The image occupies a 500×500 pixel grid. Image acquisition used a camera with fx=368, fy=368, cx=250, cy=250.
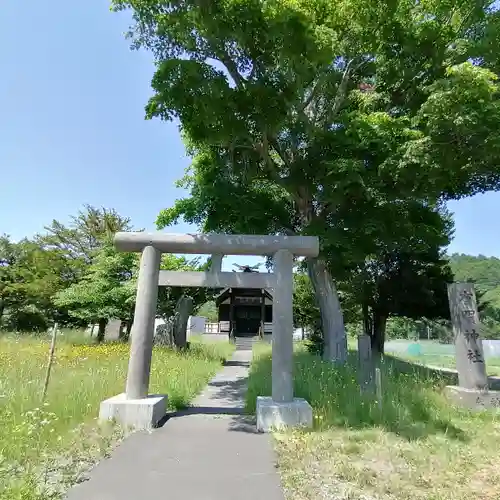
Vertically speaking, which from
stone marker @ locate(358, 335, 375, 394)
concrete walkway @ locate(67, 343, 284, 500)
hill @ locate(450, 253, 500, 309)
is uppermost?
hill @ locate(450, 253, 500, 309)

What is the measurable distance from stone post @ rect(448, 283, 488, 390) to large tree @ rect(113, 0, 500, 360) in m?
2.88

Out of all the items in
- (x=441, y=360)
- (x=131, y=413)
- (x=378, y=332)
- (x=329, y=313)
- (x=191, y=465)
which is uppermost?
(x=329, y=313)

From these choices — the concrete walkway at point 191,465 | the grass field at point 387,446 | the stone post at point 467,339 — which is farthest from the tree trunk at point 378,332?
the concrete walkway at point 191,465

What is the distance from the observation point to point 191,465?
4.45m

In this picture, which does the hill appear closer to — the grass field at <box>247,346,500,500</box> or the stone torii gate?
the grass field at <box>247,346,500,500</box>

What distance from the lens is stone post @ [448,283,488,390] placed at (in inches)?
344

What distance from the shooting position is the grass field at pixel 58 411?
3805 mm

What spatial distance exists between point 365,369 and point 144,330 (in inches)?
261

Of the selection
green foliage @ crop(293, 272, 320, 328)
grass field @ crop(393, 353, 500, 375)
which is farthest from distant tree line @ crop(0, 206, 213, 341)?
grass field @ crop(393, 353, 500, 375)

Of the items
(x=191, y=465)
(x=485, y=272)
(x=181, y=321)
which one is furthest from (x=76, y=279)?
(x=485, y=272)

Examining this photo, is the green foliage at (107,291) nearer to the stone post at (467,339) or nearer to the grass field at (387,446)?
the grass field at (387,446)

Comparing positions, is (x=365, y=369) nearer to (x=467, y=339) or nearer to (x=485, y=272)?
(x=467, y=339)

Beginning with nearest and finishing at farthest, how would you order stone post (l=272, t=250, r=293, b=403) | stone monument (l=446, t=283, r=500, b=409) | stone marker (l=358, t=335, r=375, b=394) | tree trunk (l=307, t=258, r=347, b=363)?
stone post (l=272, t=250, r=293, b=403) < stone marker (l=358, t=335, r=375, b=394) < stone monument (l=446, t=283, r=500, b=409) < tree trunk (l=307, t=258, r=347, b=363)

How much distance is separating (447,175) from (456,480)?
812 cm
